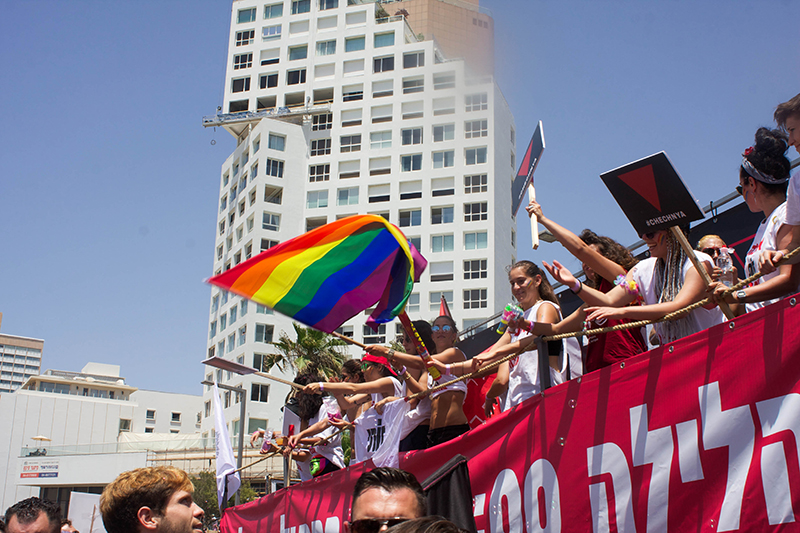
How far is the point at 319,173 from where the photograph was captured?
58.1 metres

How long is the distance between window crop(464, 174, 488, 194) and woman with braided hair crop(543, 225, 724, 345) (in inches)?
1955

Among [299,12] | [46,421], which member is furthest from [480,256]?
[46,421]

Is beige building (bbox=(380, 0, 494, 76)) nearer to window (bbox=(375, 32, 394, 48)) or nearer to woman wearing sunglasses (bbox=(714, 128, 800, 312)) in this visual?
window (bbox=(375, 32, 394, 48))

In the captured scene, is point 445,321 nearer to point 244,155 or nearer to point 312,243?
point 312,243

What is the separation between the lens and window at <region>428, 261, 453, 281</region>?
52.1 meters

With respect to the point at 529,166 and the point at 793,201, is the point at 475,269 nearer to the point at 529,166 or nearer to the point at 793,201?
the point at 529,166

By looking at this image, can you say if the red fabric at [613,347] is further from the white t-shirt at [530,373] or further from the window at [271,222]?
the window at [271,222]

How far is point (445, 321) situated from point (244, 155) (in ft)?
185

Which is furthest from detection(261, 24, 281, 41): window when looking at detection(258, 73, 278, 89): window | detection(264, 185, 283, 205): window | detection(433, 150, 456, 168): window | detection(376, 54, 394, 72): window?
detection(433, 150, 456, 168): window

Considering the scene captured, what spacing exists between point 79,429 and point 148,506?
7393 centimetres

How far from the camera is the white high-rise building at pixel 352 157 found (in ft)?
169

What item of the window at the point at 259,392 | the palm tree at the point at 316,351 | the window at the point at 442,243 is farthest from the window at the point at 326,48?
the palm tree at the point at 316,351

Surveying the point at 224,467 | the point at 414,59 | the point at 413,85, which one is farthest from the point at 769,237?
the point at 414,59

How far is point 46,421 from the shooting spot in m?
67.9
